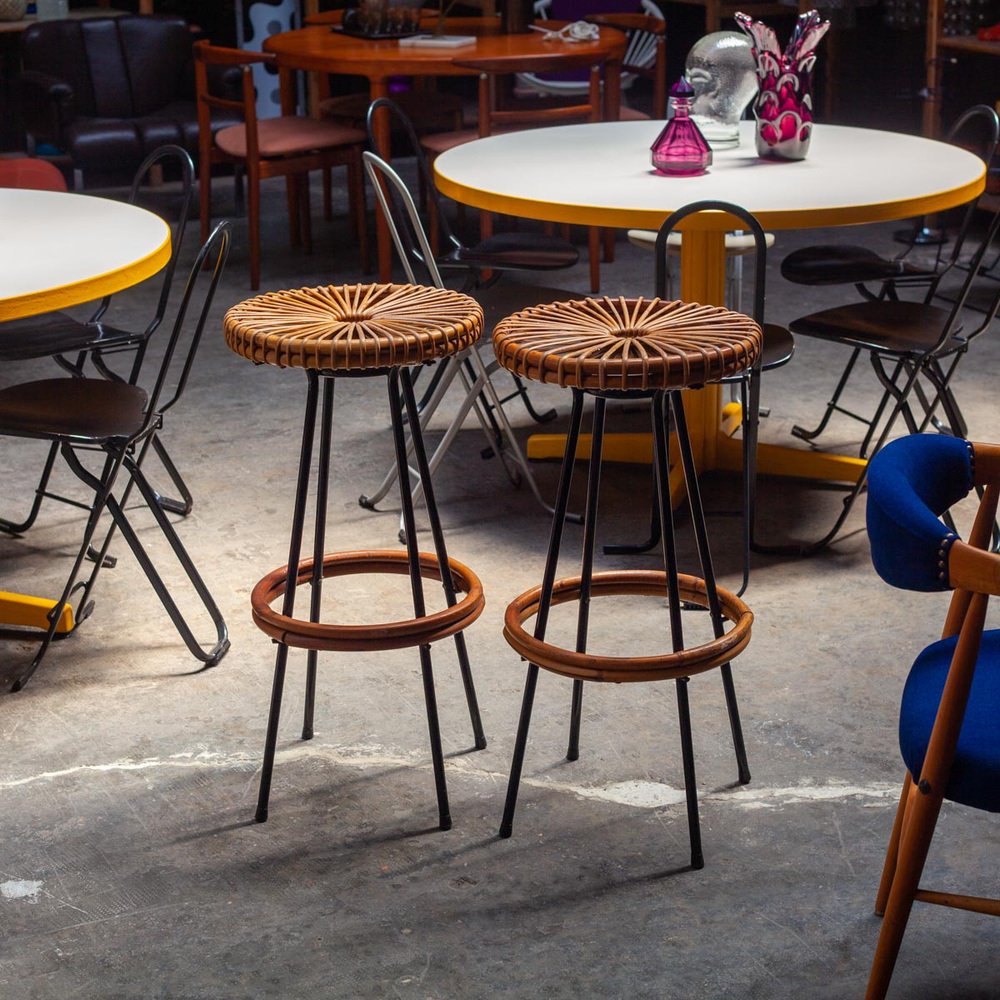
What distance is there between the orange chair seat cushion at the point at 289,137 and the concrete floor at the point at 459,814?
2744 mm

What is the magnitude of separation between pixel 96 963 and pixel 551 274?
461 cm

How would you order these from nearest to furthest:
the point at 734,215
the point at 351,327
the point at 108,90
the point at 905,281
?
the point at 351,327, the point at 734,215, the point at 905,281, the point at 108,90

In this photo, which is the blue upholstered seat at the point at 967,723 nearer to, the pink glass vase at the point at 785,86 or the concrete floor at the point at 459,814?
the concrete floor at the point at 459,814

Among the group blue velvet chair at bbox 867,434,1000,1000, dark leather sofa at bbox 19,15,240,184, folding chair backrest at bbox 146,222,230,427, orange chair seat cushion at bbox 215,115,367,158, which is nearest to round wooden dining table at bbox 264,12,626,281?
orange chair seat cushion at bbox 215,115,367,158

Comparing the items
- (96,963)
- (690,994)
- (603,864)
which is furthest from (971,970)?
(96,963)

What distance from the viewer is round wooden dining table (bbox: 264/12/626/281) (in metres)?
5.81

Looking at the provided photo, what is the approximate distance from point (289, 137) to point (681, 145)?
2820 mm

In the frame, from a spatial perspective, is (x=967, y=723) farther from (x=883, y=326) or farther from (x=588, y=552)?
(x=883, y=326)

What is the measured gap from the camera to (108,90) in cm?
793

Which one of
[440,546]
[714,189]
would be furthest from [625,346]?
[714,189]

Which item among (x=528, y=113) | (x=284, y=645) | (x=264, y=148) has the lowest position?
(x=284, y=645)

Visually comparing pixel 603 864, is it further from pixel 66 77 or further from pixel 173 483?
pixel 66 77

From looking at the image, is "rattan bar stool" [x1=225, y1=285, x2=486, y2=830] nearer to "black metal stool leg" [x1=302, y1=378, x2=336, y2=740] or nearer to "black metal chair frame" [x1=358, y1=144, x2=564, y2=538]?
"black metal stool leg" [x1=302, y1=378, x2=336, y2=740]

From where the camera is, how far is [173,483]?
407 centimetres
